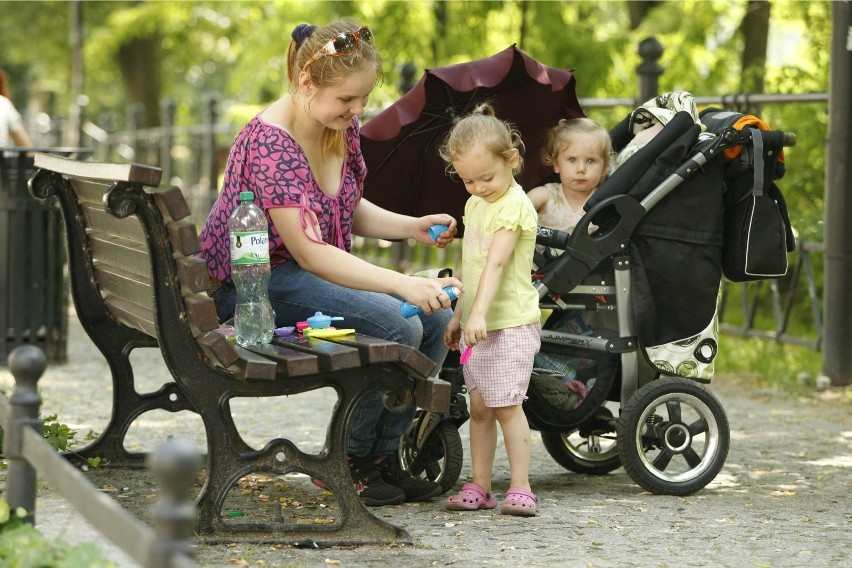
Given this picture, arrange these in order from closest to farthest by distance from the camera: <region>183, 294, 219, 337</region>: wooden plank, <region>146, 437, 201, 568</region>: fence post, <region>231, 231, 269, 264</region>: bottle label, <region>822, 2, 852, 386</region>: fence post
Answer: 1. <region>146, 437, 201, 568</region>: fence post
2. <region>183, 294, 219, 337</region>: wooden plank
3. <region>231, 231, 269, 264</region>: bottle label
4. <region>822, 2, 852, 386</region>: fence post

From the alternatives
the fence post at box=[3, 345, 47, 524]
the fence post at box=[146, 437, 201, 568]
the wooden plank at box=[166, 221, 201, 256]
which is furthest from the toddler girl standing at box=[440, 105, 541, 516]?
the fence post at box=[146, 437, 201, 568]

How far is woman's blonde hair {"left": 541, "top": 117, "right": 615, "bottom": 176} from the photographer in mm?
5031

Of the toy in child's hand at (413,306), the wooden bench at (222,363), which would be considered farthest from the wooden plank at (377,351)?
the toy in child's hand at (413,306)

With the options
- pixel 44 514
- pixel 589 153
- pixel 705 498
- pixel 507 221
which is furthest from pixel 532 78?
pixel 44 514

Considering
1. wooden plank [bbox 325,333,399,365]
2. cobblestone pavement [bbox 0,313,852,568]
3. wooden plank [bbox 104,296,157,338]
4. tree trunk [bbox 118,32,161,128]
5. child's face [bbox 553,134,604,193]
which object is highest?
tree trunk [bbox 118,32,161,128]

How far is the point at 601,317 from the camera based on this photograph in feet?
16.3

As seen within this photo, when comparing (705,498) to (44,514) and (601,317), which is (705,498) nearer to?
(601,317)

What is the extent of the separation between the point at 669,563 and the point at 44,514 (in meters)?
1.89

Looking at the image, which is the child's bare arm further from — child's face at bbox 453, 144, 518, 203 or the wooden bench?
the wooden bench

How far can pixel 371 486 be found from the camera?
15.3 feet

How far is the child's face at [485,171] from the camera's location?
438cm

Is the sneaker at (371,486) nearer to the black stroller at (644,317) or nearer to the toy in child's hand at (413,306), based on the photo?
the black stroller at (644,317)

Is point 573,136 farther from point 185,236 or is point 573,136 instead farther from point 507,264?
point 185,236

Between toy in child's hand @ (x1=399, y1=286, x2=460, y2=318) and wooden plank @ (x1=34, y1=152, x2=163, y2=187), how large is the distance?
37.6 inches
